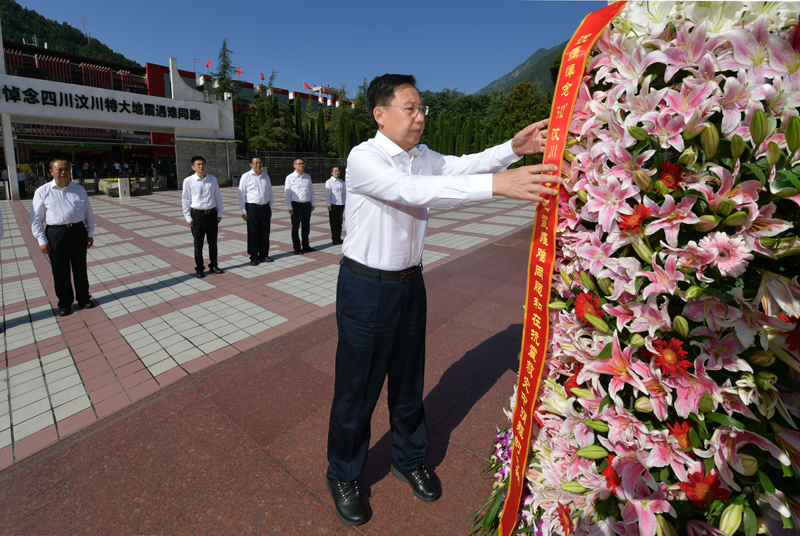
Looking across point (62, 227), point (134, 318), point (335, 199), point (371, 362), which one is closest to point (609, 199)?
point (371, 362)

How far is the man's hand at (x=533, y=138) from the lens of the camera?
1.77 meters

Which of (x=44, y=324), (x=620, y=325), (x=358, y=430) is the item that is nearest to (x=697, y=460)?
(x=620, y=325)

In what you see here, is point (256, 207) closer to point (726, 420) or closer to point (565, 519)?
point (565, 519)

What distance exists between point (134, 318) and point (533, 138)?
5.13m

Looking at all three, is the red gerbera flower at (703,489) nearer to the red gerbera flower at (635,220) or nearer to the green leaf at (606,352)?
the green leaf at (606,352)

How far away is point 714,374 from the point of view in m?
1.15

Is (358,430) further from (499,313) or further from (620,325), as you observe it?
(499,313)

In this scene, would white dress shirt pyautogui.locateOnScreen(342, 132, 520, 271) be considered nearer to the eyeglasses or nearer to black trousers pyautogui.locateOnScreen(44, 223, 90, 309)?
the eyeglasses

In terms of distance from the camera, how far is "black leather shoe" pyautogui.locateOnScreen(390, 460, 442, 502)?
225 cm

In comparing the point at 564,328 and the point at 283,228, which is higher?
the point at 564,328

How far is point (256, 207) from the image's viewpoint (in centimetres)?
741

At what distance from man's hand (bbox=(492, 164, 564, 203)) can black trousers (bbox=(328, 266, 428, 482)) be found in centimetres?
76

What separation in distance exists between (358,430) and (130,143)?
34.3 m

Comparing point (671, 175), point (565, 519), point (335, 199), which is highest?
point (671, 175)
